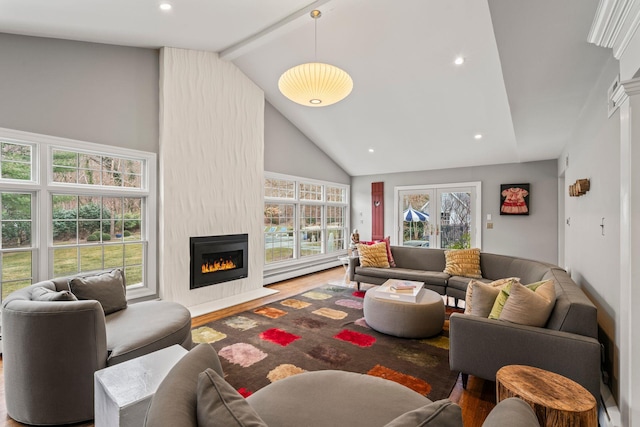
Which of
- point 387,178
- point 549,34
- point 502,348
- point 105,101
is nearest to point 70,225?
point 105,101

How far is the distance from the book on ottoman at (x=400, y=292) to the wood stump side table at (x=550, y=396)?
63.5 inches

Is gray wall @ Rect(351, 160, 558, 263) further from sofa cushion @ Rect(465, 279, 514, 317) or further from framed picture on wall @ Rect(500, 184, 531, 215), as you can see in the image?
sofa cushion @ Rect(465, 279, 514, 317)

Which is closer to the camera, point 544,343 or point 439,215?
point 544,343

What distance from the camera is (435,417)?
2.60ft

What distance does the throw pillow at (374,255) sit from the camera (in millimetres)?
5141

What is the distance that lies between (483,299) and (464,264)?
7.10ft

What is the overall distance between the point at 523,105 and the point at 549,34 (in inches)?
58.3

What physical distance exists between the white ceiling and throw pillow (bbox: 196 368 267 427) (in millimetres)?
2713

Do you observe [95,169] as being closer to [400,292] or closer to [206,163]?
[206,163]

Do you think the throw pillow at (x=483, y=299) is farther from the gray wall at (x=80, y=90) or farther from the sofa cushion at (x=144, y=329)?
the gray wall at (x=80, y=90)

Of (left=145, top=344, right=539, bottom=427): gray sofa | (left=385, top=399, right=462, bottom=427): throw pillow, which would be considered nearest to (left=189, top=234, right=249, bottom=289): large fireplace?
(left=145, top=344, right=539, bottom=427): gray sofa

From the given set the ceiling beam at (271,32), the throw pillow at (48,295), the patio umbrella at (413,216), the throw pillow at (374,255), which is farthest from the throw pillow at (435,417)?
the patio umbrella at (413,216)

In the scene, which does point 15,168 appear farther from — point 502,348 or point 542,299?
point 542,299

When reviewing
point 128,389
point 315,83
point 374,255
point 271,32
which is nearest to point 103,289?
point 128,389
